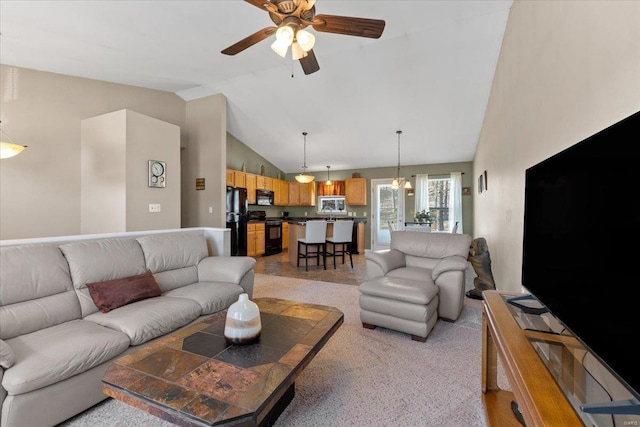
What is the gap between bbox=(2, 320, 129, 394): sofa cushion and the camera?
4.28 feet

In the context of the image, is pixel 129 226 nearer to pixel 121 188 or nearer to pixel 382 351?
pixel 121 188

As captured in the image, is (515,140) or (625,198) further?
(515,140)

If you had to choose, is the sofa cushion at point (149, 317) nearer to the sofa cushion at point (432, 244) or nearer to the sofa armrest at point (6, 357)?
the sofa armrest at point (6, 357)

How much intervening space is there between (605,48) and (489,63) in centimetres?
287

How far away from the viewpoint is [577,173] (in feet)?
3.19

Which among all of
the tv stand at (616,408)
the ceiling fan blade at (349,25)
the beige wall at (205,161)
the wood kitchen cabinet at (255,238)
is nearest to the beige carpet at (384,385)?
the tv stand at (616,408)

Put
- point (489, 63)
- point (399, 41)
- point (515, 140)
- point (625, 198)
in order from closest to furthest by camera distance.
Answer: point (625, 198) < point (515, 140) < point (399, 41) < point (489, 63)

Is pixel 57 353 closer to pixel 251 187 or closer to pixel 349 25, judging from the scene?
pixel 349 25

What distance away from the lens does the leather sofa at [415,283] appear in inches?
95.1

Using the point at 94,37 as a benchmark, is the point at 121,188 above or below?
below

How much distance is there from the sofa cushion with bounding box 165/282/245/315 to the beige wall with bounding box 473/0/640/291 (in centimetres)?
253

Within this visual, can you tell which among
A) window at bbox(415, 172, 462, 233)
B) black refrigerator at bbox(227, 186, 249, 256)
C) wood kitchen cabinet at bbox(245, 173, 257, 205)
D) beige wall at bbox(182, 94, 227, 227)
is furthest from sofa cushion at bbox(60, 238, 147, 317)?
window at bbox(415, 172, 462, 233)

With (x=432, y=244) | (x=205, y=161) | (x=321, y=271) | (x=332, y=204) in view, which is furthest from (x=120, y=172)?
(x=332, y=204)

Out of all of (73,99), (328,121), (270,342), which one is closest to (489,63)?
(328,121)
